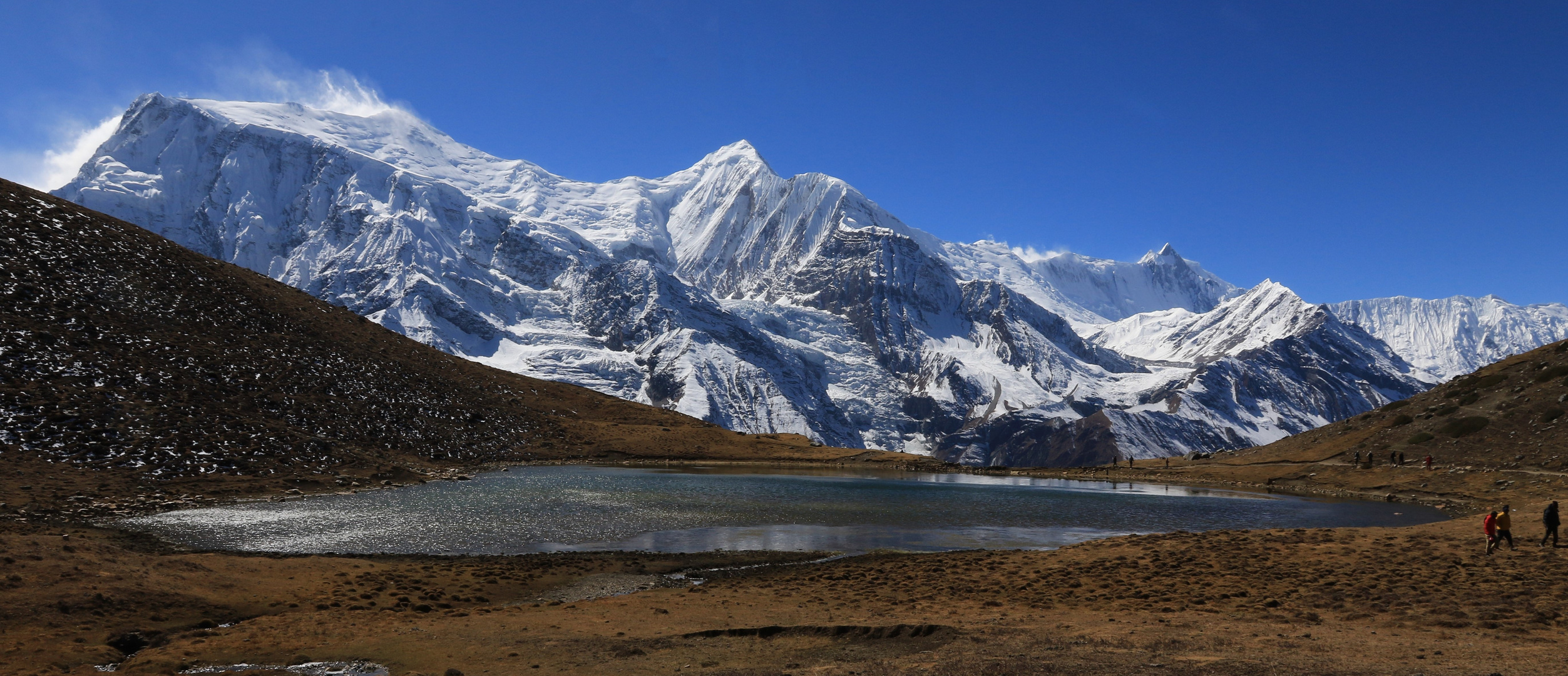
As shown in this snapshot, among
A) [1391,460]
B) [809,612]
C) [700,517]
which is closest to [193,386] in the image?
[700,517]

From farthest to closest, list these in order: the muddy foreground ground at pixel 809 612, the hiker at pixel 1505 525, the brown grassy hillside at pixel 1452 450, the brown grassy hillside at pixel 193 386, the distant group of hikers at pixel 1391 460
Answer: the distant group of hikers at pixel 1391 460 < the brown grassy hillside at pixel 1452 450 < the brown grassy hillside at pixel 193 386 < the hiker at pixel 1505 525 < the muddy foreground ground at pixel 809 612

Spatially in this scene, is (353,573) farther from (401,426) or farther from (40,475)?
(401,426)

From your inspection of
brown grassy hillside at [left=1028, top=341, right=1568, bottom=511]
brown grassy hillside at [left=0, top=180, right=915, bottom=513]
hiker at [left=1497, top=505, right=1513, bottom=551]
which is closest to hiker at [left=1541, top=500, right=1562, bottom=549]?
hiker at [left=1497, top=505, right=1513, bottom=551]

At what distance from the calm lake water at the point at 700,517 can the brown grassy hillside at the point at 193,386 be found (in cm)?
849

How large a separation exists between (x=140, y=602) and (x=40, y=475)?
3134 cm

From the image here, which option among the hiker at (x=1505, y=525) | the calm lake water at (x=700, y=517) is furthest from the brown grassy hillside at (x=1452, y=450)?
the hiker at (x=1505, y=525)

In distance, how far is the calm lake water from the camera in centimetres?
4184

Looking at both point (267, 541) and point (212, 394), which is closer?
point (267, 541)

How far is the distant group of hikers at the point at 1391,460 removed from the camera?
266 feet

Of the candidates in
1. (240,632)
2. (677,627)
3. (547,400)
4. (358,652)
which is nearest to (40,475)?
(240,632)

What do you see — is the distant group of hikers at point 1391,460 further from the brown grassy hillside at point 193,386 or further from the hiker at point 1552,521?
the brown grassy hillside at point 193,386

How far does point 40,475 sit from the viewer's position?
46.5m

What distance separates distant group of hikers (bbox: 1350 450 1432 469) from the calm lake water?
1392cm

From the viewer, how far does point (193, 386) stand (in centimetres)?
6762
